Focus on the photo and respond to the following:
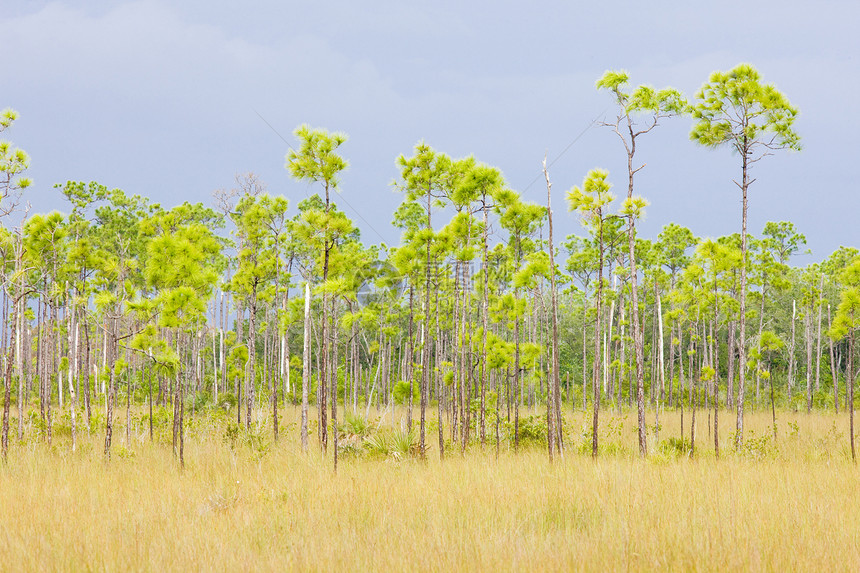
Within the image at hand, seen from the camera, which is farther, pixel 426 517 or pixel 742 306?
pixel 742 306

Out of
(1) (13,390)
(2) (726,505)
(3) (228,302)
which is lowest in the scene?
(1) (13,390)

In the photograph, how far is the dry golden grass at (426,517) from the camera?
480 cm

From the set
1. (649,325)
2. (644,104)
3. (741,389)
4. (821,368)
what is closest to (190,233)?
(644,104)

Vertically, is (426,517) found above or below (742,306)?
below

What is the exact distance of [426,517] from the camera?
6410 millimetres

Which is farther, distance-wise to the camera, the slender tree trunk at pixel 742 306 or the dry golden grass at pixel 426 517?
the slender tree trunk at pixel 742 306

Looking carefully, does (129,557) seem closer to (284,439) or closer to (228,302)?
(284,439)

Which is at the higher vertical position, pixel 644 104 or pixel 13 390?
pixel 644 104

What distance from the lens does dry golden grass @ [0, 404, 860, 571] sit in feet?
15.8

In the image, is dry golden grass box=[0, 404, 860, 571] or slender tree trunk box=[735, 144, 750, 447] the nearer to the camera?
dry golden grass box=[0, 404, 860, 571]

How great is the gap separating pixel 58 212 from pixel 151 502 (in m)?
9.41

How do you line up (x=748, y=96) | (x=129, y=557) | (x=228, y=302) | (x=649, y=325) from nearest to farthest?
(x=129, y=557)
(x=748, y=96)
(x=228, y=302)
(x=649, y=325)

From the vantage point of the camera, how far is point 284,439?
51.1 feet

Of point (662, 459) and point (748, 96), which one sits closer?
point (662, 459)
